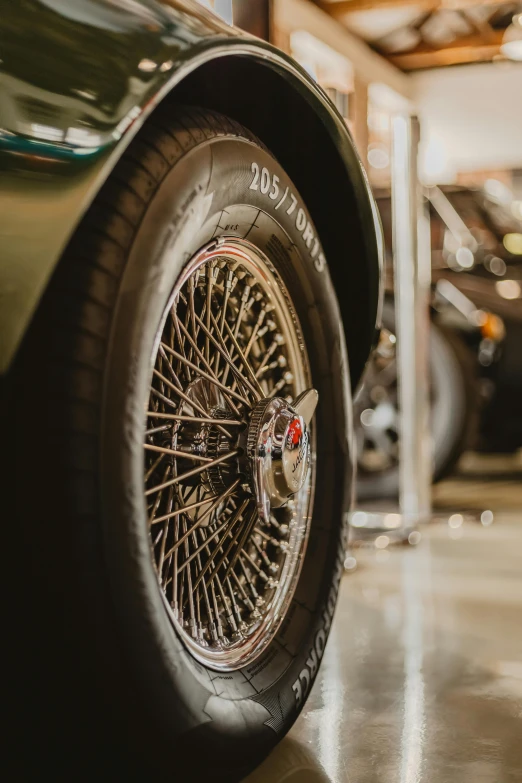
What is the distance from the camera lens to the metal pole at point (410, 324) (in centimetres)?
371

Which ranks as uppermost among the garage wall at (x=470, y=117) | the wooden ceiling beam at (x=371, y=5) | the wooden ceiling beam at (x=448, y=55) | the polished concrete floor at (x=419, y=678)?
the garage wall at (x=470, y=117)

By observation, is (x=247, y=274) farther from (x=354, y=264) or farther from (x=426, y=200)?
(x=426, y=200)

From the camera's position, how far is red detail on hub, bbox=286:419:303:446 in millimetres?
1321

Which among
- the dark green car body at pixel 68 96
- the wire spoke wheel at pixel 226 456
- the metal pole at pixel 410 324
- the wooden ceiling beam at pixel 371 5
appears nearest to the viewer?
the dark green car body at pixel 68 96

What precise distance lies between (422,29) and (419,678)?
158 inches

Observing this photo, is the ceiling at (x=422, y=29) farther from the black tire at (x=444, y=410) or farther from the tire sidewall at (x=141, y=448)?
the tire sidewall at (x=141, y=448)

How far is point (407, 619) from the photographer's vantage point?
7.30 feet

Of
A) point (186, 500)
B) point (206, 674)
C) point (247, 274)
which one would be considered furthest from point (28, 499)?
point (247, 274)

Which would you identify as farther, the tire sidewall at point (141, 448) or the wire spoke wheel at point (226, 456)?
the wire spoke wheel at point (226, 456)

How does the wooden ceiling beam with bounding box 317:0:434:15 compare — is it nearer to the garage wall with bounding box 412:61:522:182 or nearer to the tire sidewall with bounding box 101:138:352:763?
the garage wall with bounding box 412:61:522:182

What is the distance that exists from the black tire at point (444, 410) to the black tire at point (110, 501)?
3.12 metres

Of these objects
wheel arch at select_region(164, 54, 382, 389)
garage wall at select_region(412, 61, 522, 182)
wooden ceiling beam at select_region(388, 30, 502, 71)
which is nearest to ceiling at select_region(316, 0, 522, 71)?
wooden ceiling beam at select_region(388, 30, 502, 71)

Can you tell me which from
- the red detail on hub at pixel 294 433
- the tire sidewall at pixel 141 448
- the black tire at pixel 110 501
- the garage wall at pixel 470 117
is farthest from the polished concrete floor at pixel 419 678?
the garage wall at pixel 470 117

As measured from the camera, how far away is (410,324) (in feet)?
Answer: 12.3
